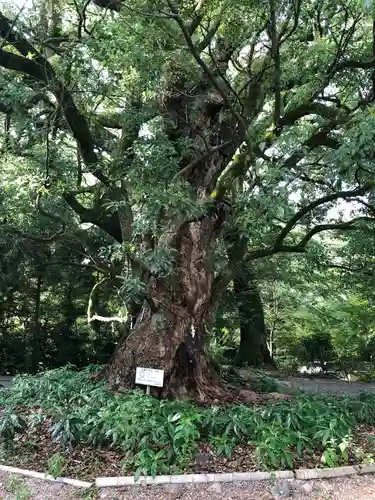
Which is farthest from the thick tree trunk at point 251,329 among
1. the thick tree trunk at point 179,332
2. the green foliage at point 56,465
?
the green foliage at point 56,465

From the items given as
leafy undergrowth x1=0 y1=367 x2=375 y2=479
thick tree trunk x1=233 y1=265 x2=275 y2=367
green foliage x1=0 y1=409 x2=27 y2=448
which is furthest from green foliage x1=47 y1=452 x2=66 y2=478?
thick tree trunk x1=233 y1=265 x2=275 y2=367

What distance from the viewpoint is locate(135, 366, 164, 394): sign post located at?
560cm

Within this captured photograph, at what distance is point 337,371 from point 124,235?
8725mm

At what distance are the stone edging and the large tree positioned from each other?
1681mm

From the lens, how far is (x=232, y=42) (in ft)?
18.5

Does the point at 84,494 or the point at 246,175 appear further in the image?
the point at 246,175

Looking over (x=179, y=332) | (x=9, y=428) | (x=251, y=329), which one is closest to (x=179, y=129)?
(x=179, y=332)

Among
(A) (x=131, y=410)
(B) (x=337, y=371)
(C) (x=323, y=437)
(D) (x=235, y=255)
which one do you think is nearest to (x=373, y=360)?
(B) (x=337, y=371)

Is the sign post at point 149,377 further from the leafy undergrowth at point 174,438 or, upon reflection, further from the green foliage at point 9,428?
the green foliage at point 9,428

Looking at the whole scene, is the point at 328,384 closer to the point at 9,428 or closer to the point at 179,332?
the point at 179,332

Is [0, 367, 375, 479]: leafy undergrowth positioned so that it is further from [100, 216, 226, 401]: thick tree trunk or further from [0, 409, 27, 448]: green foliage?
[100, 216, 226, 401]: thick tree trunk

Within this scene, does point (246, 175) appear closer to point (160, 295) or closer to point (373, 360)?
point (160, 295)

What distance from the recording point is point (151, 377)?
222 inches

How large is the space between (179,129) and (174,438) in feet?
13.6
